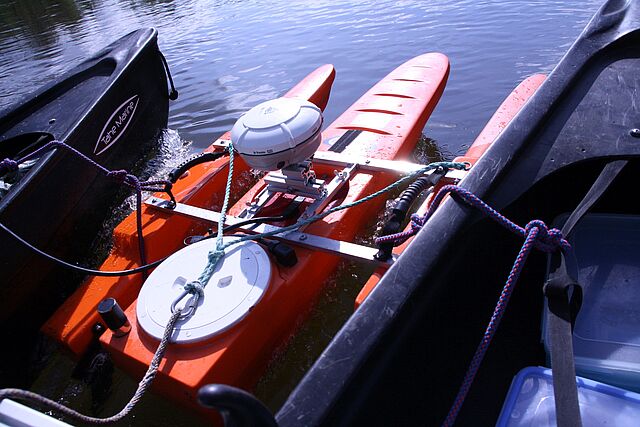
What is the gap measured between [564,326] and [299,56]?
6.83 m

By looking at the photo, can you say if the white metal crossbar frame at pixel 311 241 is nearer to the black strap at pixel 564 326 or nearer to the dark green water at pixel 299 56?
the dark green water at pixel 299 56

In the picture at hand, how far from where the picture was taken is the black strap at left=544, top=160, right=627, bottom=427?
1.00 metres

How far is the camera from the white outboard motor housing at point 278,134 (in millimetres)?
2010

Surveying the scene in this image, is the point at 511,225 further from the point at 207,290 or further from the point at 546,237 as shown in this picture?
the point at 207,290

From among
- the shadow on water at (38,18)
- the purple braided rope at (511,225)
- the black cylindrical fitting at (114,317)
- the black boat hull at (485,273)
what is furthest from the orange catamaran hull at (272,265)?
the shadow on water at (38,18)

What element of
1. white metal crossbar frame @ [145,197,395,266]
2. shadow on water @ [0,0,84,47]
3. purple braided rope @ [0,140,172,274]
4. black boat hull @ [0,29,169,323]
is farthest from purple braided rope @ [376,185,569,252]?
shadow on water @ [0,0,84,47]

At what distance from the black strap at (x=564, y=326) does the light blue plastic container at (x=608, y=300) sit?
104mm

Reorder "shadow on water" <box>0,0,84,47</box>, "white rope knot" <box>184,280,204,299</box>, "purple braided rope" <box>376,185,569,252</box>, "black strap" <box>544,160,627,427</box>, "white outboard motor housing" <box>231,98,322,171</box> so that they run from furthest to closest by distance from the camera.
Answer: "shadow on water" <box>0,0,84,47</box> → "white outboard motor housing" <box>231,98,322,171</box> → "white rope knot" <box>184,280,204,299</box> → "purple braided rope" <box>376,185,569,252</box> → "black strap" <box>544,160,627,427</box>

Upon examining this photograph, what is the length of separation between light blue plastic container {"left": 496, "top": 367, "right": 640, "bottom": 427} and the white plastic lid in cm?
99

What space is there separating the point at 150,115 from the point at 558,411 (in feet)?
13.0

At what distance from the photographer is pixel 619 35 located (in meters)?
1.98


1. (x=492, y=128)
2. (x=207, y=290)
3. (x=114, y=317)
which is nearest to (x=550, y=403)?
(x=207, y=290)

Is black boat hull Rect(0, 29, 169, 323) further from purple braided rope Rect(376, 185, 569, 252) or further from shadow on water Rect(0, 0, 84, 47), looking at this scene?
shadow on water Rect(0, 0, 84, 47)

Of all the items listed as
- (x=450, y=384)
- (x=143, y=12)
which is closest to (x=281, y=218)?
(x=450, y=384)
